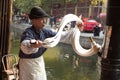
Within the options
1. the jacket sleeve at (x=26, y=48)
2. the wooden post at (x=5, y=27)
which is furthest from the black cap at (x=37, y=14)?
the wooden post at (x=5, y=27)

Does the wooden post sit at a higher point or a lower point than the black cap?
lower

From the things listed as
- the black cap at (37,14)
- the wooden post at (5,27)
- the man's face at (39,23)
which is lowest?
the wooden post at (5,27)

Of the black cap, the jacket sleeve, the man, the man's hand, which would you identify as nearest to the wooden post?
the man

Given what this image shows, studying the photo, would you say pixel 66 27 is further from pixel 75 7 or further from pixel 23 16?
pixel 23 16

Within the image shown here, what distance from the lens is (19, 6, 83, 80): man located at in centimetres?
309

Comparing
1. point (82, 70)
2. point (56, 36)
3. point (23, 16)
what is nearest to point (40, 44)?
point (56, 36)

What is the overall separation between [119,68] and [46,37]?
148 cm

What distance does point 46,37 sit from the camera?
3.28 m

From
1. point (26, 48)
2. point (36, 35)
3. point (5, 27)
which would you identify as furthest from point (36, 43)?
point (5, 27)

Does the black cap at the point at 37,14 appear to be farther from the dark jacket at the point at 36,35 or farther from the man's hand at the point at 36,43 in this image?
the man's hand at the point at 36,43

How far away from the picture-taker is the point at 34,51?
3051 mm

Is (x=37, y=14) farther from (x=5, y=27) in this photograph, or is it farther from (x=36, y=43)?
(x=5, y=27)

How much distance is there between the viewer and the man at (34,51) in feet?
10.1

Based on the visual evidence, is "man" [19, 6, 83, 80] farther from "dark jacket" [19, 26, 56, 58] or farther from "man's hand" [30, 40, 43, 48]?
"man's hand" [30, 40, 43, 48]
